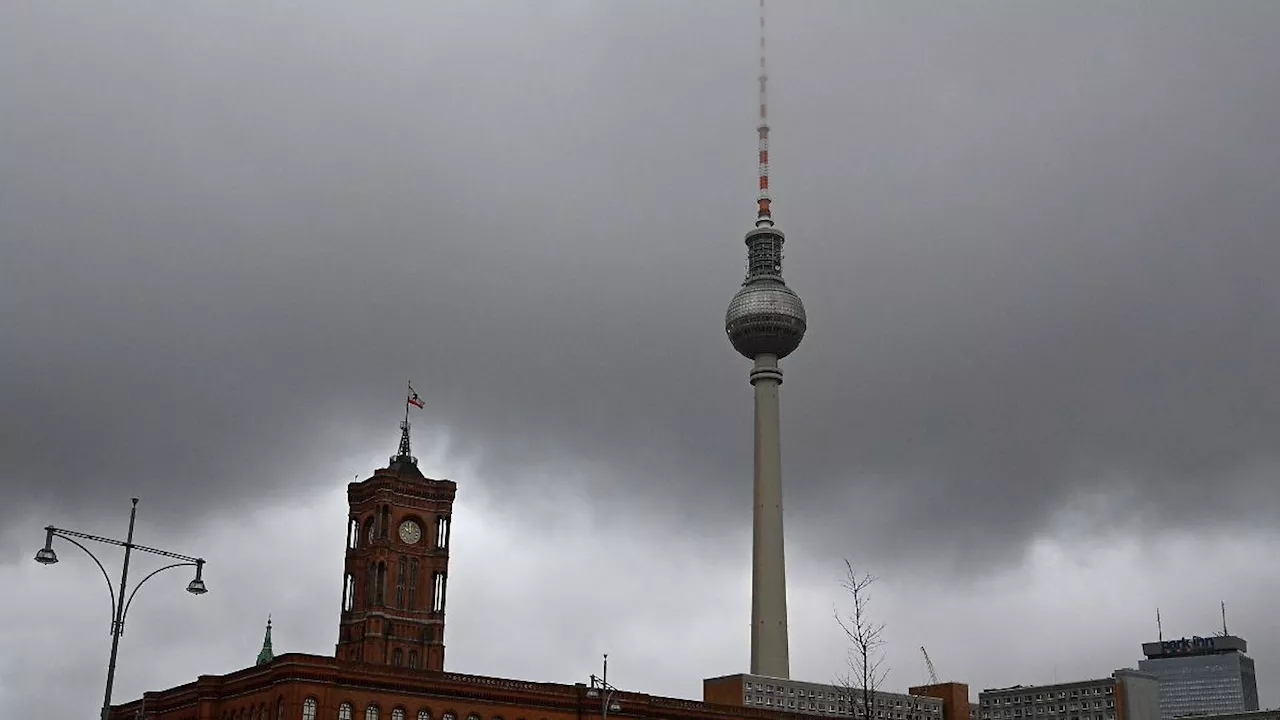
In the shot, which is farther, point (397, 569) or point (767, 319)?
point (767, 319)

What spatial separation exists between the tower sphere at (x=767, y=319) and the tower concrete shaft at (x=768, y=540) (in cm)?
230

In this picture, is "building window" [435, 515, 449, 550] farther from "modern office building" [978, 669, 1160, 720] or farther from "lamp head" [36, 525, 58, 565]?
"lamp head" [36, 525, 58, 565]

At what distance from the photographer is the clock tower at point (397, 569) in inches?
5842

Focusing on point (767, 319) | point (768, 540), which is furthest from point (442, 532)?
point (767, 319)

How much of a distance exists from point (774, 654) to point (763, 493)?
22179 millimetres

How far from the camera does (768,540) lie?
185000 mm

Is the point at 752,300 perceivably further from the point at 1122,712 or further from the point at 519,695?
the point at 519,695

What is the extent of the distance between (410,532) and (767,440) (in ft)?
184

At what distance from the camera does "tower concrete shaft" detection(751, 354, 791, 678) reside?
178m

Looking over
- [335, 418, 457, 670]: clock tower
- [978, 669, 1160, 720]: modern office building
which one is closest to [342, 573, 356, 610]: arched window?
[335, 418, 457, 670]: clock tower

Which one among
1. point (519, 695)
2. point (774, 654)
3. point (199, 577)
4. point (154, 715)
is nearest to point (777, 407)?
point (774, 654)

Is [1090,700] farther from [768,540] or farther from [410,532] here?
[410,532]

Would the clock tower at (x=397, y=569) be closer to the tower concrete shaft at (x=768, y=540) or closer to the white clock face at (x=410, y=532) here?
the white clock face at (x=410, y=532)

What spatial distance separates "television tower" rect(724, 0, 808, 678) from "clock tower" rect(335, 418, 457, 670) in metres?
45.3
